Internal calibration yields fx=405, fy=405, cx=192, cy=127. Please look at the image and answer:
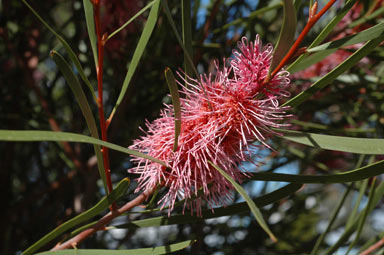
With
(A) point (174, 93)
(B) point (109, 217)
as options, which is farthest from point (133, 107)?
(A) point (174, 93)

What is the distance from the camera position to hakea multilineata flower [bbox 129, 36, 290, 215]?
0.58 metres

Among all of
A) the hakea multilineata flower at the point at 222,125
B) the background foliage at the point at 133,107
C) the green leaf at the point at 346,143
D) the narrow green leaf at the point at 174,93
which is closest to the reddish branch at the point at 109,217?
the hakea multilineata flower at the point at 222,125

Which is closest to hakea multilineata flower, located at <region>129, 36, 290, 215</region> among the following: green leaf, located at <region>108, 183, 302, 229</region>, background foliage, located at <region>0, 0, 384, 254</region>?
green leaf, located at <region>108, 183, 302, 229</region>

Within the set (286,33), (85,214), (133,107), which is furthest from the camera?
(133,107)

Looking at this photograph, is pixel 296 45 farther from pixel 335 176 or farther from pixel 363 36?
pixel 335 176

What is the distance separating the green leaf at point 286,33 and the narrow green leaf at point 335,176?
0.16m

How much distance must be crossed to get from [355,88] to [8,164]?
3.63 ft

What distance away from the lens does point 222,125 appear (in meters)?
0.56

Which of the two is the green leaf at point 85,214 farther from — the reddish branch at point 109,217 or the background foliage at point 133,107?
the background foliage at point 133,107

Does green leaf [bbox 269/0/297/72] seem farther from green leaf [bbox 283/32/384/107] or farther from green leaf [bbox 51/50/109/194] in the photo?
green leaf [bbox 51/50/109/194]

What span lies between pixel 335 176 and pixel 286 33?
21cm

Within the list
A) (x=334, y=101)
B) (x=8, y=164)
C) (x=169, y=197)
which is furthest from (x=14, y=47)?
(x=334, y=101)

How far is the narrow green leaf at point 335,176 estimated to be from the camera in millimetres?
528

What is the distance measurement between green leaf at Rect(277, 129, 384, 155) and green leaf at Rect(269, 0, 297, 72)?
0.11m
